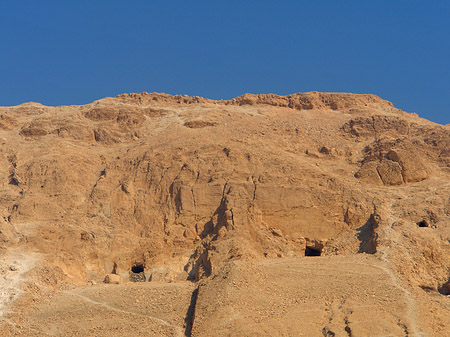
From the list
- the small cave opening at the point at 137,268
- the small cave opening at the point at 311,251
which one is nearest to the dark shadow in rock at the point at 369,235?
the small cave opening at the point at 311,251

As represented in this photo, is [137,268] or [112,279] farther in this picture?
[137,268]

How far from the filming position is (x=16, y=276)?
20.3 meters

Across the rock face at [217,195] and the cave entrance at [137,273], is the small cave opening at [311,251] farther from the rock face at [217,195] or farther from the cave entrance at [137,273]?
the cave entrance at [137,273]

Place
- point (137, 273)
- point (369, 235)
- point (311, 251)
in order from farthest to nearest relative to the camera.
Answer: point (311, 251) < point (137, 273) < point (369, 235)

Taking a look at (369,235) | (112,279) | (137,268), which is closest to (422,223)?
(369,235)

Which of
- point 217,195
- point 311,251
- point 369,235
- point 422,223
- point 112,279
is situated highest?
point 217,195

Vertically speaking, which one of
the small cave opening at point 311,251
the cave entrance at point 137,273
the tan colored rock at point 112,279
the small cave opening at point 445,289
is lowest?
the tan colored rock at point 112,279

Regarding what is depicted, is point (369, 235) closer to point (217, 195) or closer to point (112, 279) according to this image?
point (217, 195)

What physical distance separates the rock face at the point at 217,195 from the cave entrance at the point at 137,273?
0.10 m

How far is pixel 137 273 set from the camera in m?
23.6

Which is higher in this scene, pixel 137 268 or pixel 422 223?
pixel 422 223

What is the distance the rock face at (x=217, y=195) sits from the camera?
22.2m

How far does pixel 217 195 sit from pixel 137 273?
5070 millimetres

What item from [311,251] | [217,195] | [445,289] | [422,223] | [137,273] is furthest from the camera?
[217,195]
